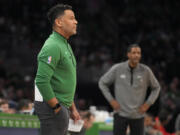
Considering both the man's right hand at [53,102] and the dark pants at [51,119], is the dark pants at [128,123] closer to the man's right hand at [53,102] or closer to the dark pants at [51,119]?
the dark pants at [51,119]

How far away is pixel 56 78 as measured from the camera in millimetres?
4559

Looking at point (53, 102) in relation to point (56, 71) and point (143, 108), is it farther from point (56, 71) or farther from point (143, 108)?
point (143, 108)

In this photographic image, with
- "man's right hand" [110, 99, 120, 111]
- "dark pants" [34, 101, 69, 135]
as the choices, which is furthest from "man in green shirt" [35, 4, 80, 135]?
"man's right hand" [110, 99, 120, 111]

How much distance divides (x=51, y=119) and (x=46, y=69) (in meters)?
0.49

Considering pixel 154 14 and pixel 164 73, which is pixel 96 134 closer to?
pixel 164 73

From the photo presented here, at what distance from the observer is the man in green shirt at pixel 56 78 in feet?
14.4

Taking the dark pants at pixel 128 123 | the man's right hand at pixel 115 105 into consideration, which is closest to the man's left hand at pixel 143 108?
the dark pants at pixel 128 123

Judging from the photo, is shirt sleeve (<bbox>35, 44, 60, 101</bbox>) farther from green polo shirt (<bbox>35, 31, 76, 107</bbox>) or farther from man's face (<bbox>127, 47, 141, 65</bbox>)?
man's face (<bbox>127, 47, 141, 65</bbox>)

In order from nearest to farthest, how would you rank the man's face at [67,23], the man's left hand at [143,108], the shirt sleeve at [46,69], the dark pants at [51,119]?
the shirt sleeve at [46,69]
the dark pants at [51,119]
the man's face at [67,23]
the man's left hand at [143,108]

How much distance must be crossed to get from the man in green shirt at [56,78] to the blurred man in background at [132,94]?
8.32 ft

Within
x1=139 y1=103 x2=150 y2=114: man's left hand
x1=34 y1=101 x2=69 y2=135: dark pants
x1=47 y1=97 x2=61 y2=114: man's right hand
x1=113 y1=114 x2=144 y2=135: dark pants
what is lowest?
x1=113 y1=114 x2=144 y2=135: dark pants

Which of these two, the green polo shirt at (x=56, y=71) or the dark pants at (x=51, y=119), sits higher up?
the green polo shirt at (x=56, y=71)

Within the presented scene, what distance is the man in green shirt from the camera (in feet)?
14.4

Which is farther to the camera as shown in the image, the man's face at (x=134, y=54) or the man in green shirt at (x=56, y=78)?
the man's face at (x=134, y=54)
